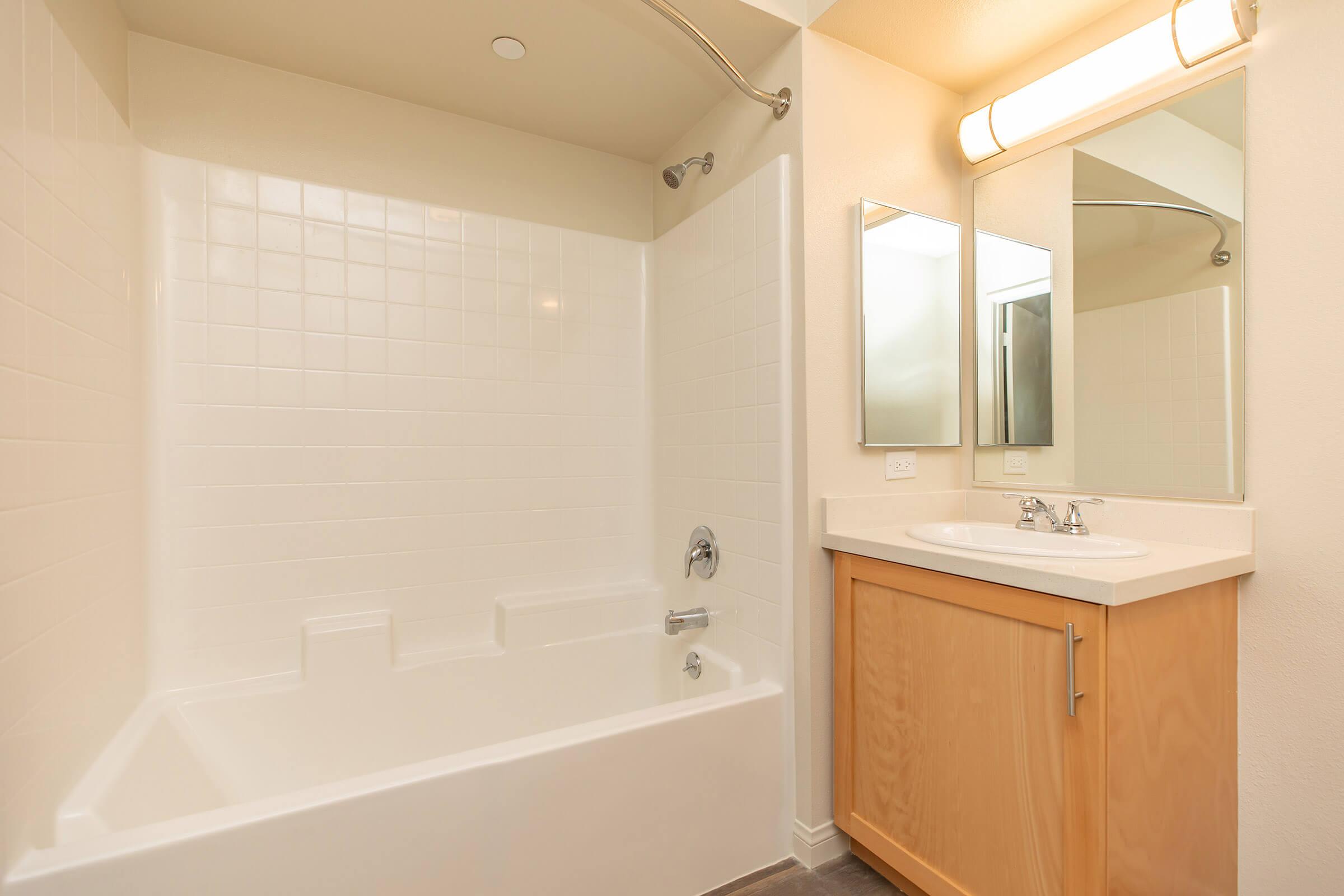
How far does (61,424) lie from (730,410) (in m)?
1.57

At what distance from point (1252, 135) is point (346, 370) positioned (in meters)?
2.40

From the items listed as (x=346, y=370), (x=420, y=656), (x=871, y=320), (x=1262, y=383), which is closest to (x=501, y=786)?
(x=420, y=656)

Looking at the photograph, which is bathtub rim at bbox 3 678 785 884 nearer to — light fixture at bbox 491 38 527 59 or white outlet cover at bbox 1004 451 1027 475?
white outlet cover at bbox 1004 451 1027 475

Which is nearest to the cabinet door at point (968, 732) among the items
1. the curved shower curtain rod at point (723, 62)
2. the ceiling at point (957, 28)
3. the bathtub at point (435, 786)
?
the bathtub at point (435, 786)

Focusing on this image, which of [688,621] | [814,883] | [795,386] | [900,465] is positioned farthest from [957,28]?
[814,883]

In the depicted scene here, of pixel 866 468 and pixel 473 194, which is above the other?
pixel 473 194

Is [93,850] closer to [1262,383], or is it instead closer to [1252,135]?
[1262,383]

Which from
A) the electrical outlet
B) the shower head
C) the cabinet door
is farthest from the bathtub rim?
the shower head

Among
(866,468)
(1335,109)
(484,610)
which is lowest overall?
(484,610)

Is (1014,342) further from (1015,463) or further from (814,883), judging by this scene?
(814,883)

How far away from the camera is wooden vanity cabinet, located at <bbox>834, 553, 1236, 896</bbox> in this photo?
3.58ft

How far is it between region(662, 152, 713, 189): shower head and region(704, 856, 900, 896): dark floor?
2006mm

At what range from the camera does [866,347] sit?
67.9 inches

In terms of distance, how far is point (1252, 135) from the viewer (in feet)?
4.39
